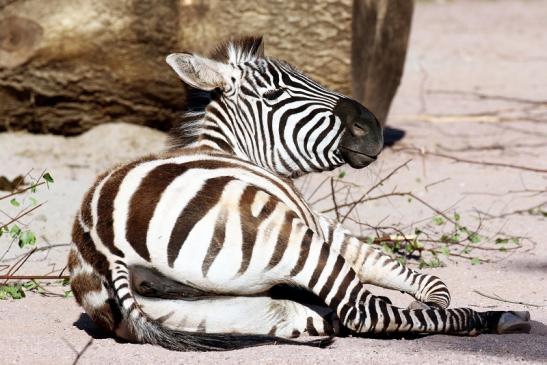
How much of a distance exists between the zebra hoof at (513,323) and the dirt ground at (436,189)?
4 cm

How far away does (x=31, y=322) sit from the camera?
15.2 feet

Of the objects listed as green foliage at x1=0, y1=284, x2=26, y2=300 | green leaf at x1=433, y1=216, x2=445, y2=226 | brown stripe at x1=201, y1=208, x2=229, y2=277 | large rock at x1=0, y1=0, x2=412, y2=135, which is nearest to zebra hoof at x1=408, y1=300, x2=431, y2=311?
brown stripe at x1=201, y1=208, x2=229, y2=277

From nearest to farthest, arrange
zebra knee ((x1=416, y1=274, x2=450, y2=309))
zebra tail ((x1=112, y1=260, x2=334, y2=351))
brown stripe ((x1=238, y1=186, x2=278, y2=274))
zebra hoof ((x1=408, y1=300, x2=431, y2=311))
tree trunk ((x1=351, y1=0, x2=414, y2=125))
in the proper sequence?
1. zebra tail ((x1=112, y1=260, x2=334, y2=351))
2. brown stripe ((x1=238, y1=186, x2=278, y2=274))
3. zebra hoof ((x1=408, y1=300, x2=431, y2=311))
4. zebra knee ((x1=416, y1=274, x2=450, y2=309))
5. tree trunk ((x1=351, y1=0, x2=414, y2=125))

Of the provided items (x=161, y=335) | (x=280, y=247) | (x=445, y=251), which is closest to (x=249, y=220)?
(x=280, y=247)

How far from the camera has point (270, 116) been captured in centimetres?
494

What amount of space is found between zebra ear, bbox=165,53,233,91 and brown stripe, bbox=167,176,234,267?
A: 0.90m

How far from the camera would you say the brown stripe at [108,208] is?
4.06m

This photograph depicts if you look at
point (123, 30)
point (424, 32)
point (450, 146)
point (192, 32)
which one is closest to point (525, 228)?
point (450, 146)

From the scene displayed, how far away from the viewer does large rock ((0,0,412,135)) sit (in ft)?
25.0

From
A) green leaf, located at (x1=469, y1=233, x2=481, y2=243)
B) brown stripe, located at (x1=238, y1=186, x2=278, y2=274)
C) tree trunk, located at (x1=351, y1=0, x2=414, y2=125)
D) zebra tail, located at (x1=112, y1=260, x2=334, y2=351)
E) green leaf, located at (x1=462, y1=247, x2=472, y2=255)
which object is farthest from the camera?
tree trunk, located at (x1=351, y1=0, x2=414, y2=125)

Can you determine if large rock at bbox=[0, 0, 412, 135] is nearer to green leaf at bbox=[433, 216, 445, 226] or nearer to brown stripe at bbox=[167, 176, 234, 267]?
green leaf at bbox=[433, 216, 445, 226]

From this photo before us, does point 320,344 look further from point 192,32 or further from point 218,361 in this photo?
point 192,32

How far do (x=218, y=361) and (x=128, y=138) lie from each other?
472cm

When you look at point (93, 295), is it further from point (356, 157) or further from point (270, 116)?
point (356, 157)
